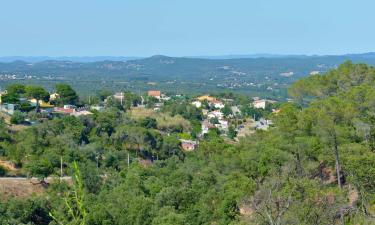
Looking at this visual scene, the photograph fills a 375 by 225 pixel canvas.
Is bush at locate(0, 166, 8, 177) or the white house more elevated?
bush at locate(0, 166, 8, 177)

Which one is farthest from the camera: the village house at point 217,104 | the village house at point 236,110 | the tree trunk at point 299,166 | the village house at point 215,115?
the village house at point 217,104

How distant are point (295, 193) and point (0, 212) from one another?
10777 millimetres

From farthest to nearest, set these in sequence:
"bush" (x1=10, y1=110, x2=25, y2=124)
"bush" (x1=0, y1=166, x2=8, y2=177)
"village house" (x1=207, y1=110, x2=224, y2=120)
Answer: "village house" (x1=207, y1=110, x2=224, y2=120) < "bush" (x1=10, y1=110, x2=25, y2=124) < "bush" (x1=0, y1=166, x2=8, y2=177)

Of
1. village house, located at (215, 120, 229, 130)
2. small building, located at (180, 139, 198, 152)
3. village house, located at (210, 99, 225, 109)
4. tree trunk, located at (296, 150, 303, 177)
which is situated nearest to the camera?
tree trunk, located at (296, 150, 303, 177)

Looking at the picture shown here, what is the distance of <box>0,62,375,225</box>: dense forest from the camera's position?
1445 centimetres

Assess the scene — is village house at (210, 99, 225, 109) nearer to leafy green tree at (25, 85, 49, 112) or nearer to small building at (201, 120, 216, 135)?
small building at (201, 120, 216, 135)

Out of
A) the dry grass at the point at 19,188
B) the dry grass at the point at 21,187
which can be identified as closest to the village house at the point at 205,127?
the dry grass at the point at 21,187

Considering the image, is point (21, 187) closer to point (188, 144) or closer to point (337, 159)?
point (337, 159)

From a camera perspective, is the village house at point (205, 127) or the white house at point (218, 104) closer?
the village house at point (205, 127)

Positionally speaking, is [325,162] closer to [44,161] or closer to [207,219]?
[207,219]

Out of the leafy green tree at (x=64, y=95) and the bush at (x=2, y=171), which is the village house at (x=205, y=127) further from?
the bush at (x=2, y=171)

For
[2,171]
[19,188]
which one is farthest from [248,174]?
[2,171]

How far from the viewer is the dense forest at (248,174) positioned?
14.4 m

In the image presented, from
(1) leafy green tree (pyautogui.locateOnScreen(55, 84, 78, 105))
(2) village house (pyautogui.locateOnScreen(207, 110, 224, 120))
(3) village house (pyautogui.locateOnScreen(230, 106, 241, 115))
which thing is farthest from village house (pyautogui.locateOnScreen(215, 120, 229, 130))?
(1) leafy green tree (pyautogui.locateOnScreen(55, 84, 78, 105))
